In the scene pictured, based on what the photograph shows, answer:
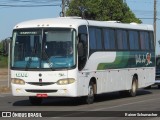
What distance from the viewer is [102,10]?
59094 millimetres

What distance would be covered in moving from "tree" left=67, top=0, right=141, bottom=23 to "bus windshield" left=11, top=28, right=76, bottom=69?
35.2 metres

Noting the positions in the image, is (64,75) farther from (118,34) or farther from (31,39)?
(118,34)

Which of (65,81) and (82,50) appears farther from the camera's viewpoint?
(82,50)

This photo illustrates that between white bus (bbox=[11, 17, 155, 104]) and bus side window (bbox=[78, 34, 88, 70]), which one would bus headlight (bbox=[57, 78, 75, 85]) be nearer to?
white bus (bbox=[11, 17, 155, 104])

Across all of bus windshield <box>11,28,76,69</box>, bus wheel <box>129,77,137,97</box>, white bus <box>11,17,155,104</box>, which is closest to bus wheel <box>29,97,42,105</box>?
white bus <box>11,17,155,104</box>

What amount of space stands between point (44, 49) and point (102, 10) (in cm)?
3688

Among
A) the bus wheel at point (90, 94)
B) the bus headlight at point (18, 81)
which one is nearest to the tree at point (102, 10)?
the bus wheel at point (90, 94)

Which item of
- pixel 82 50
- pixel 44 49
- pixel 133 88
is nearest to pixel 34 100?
pixel 44 49

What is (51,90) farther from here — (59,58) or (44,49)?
(44,49)

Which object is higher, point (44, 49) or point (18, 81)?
point (44, 49)

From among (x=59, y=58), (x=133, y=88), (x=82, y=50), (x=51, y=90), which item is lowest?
(x=133, y=88)

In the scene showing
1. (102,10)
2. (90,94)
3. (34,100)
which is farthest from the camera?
(102,10)

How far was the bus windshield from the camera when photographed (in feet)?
73.6

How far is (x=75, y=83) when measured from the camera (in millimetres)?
22375
